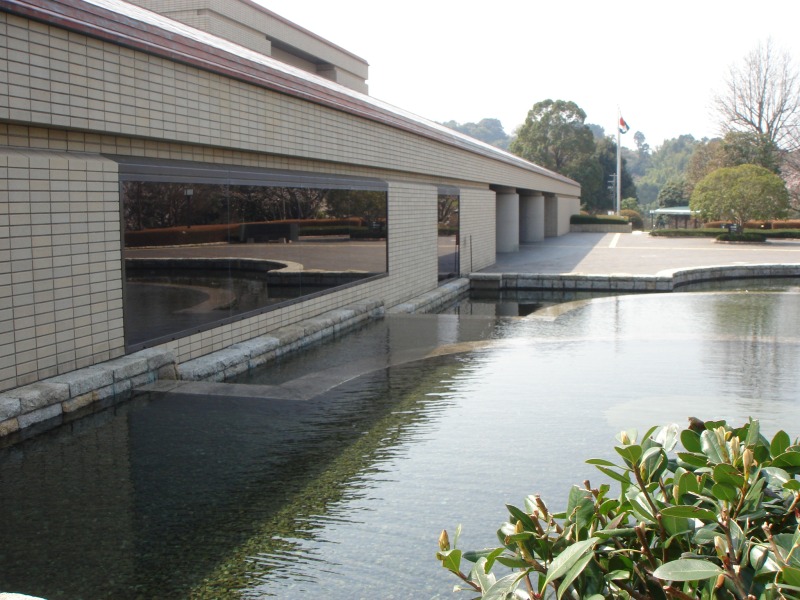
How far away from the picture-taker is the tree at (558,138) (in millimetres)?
57469

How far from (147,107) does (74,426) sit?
290cm

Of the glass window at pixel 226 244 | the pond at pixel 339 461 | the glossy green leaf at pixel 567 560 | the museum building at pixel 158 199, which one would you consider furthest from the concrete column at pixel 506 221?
the glossy green leaf at pixel 567 560

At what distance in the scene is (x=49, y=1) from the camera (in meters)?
6.11

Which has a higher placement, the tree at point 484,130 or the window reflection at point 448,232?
the tree at point 484,130

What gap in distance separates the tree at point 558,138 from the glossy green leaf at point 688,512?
5698 cm

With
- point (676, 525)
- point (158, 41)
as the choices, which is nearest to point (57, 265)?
point (158, 41)

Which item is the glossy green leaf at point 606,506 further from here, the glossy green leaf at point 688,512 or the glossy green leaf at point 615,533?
the glossy green leaf at point 688,512

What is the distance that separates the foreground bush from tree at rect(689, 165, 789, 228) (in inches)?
1415

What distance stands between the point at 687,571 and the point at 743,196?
3653 centimetres

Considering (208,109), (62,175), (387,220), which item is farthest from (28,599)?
(387,220)

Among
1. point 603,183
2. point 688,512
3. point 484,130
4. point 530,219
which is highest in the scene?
point 484,130

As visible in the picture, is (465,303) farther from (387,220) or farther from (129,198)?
(129,198)

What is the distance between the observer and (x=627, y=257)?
2541 centimetres

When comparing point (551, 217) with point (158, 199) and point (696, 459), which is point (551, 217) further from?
point (696, 459)
